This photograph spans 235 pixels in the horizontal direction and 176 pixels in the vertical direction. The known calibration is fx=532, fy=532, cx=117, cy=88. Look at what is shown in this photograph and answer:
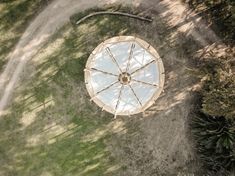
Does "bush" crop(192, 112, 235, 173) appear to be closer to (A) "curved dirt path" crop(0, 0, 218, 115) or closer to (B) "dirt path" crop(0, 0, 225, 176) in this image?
(B) "dirt path" crop(0, 0, 225, 176)

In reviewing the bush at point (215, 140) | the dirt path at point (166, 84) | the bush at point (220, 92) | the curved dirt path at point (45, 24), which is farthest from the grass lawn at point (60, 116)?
the bush at point (220, 92)

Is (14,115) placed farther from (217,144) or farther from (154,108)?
(217,144)

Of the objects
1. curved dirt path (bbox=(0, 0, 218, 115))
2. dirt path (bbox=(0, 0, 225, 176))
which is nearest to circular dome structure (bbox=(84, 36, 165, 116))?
dirt path (bbox=(0, 0, 225, 176))

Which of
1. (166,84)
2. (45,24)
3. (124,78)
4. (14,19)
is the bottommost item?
(166,84)

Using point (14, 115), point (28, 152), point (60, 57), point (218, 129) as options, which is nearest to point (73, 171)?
point (28, 152)

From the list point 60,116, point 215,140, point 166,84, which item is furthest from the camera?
point 166,84

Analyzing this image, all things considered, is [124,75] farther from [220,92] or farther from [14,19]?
[14,19]

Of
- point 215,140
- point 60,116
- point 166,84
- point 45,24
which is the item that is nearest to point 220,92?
point 215,140
